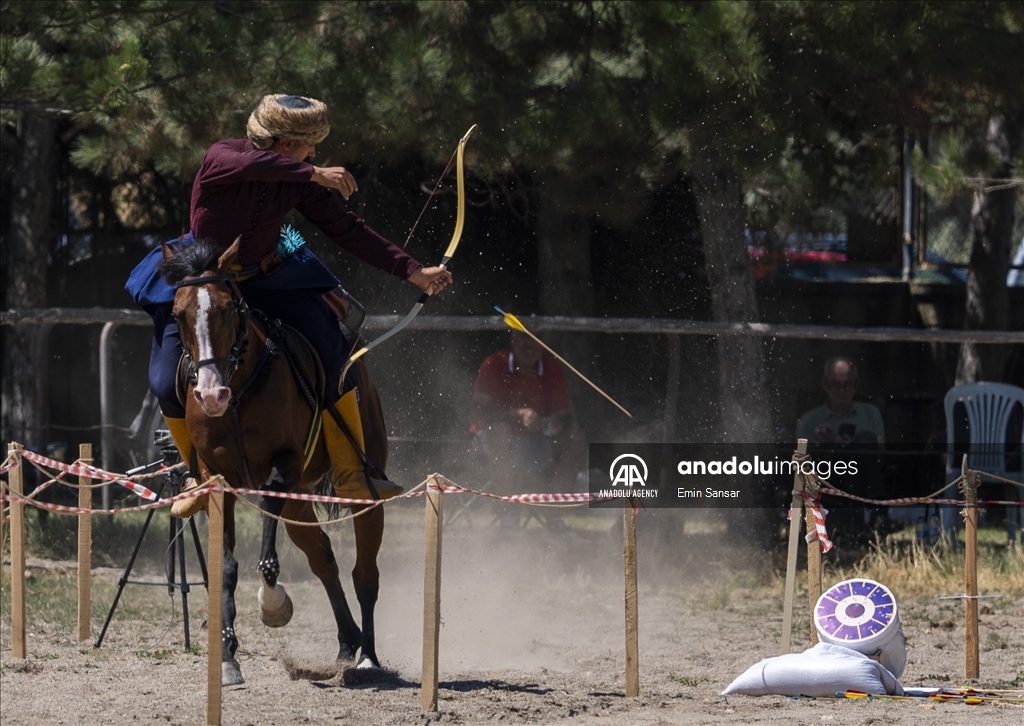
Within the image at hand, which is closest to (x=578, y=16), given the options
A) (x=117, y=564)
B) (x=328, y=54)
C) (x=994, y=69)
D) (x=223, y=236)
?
(x=328, y=54)

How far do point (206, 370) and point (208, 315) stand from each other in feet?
0.80

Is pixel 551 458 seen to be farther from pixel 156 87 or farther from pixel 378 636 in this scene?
pixel 156 87

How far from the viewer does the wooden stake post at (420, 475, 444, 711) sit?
5.60 meters

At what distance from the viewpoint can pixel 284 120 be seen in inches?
234

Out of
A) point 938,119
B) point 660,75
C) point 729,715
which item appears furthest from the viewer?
point 938,119

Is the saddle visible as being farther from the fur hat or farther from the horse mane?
the fur hat

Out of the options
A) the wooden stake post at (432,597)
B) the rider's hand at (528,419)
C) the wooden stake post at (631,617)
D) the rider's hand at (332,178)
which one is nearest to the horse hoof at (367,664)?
the wooden stake post at (432,597)

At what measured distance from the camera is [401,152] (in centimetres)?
963

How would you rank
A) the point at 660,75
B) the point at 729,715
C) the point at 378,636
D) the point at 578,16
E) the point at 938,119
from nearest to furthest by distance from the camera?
the point at 729,715 < the point at 378,636 < the point at 660,75 < the point at 578,16 < the point at 938,119

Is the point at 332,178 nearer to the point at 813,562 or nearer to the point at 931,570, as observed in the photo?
the point at 813,562

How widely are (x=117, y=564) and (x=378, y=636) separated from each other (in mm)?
3050

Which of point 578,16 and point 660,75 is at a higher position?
point 578,16

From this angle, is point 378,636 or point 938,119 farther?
point 938,119

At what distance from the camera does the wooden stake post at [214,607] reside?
17.2 feet
